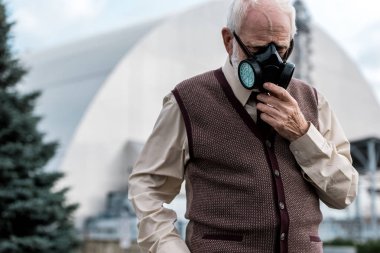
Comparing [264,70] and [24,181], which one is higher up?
[24,181]

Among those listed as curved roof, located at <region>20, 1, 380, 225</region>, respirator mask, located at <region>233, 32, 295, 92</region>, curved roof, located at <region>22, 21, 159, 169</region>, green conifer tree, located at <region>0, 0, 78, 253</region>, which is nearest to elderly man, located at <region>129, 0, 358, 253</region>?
respirator mask, located at <region>233, 32, 295, 92</region>

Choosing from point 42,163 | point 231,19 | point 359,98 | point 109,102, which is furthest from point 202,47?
point 231,19

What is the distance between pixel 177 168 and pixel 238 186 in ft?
0.79

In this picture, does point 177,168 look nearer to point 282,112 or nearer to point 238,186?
point 238,186

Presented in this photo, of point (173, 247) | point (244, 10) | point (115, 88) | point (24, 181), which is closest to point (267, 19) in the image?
point (244, 10)

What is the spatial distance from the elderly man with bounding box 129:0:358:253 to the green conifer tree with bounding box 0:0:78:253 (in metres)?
9.41

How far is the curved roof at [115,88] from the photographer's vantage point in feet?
78.6

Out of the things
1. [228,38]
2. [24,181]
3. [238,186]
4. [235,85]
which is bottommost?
[238,186]

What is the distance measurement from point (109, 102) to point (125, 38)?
327cm

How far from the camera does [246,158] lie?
6.94 feet

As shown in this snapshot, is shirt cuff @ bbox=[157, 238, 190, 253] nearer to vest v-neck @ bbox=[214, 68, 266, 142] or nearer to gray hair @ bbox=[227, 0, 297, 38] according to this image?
vest v-neck @ bbox=[214, 68, 266, 142]

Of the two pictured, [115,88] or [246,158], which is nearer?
[246,158]

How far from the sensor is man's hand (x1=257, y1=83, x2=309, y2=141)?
6.77ft

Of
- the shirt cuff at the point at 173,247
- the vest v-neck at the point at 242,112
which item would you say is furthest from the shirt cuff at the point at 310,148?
the shirt cuff at the point at 173,247
